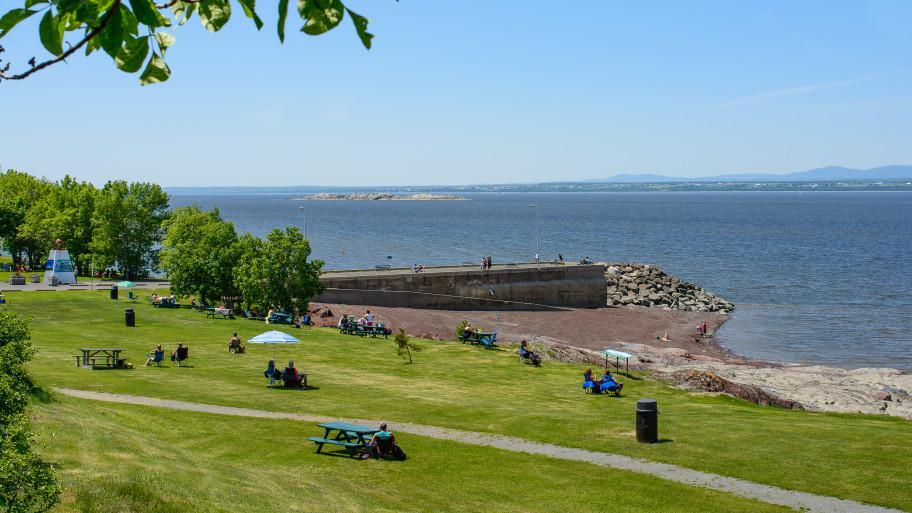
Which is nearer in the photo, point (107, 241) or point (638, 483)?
point (638, 483)

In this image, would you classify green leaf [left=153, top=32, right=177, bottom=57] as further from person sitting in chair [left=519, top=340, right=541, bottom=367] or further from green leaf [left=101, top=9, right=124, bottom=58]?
person sitting in chair [left=519, top=340, right=541, bottom=367]

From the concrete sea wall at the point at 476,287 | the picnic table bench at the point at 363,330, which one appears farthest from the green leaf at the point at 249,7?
the concrete sea wall at the point at 476,287

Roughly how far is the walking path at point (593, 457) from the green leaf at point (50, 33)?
19500 mm

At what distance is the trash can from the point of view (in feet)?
80.7

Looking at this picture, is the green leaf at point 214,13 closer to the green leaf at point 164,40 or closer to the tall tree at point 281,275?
the green leaf at point 164,40

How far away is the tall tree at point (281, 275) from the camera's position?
4906cm

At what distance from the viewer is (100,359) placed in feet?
112

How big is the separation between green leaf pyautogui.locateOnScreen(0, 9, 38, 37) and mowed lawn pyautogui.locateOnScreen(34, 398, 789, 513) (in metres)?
11.5

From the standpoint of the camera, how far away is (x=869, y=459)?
23.2 metres

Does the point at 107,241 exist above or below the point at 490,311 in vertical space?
above

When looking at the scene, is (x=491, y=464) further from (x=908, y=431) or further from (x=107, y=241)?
(x=107, y=241)

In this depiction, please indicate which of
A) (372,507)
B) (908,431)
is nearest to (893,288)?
(908,431)

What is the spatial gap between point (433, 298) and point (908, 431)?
4613 centimetres

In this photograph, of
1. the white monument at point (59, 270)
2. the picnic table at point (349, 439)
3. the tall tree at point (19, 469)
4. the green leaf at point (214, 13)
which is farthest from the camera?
the white monument at point (59, 270)
